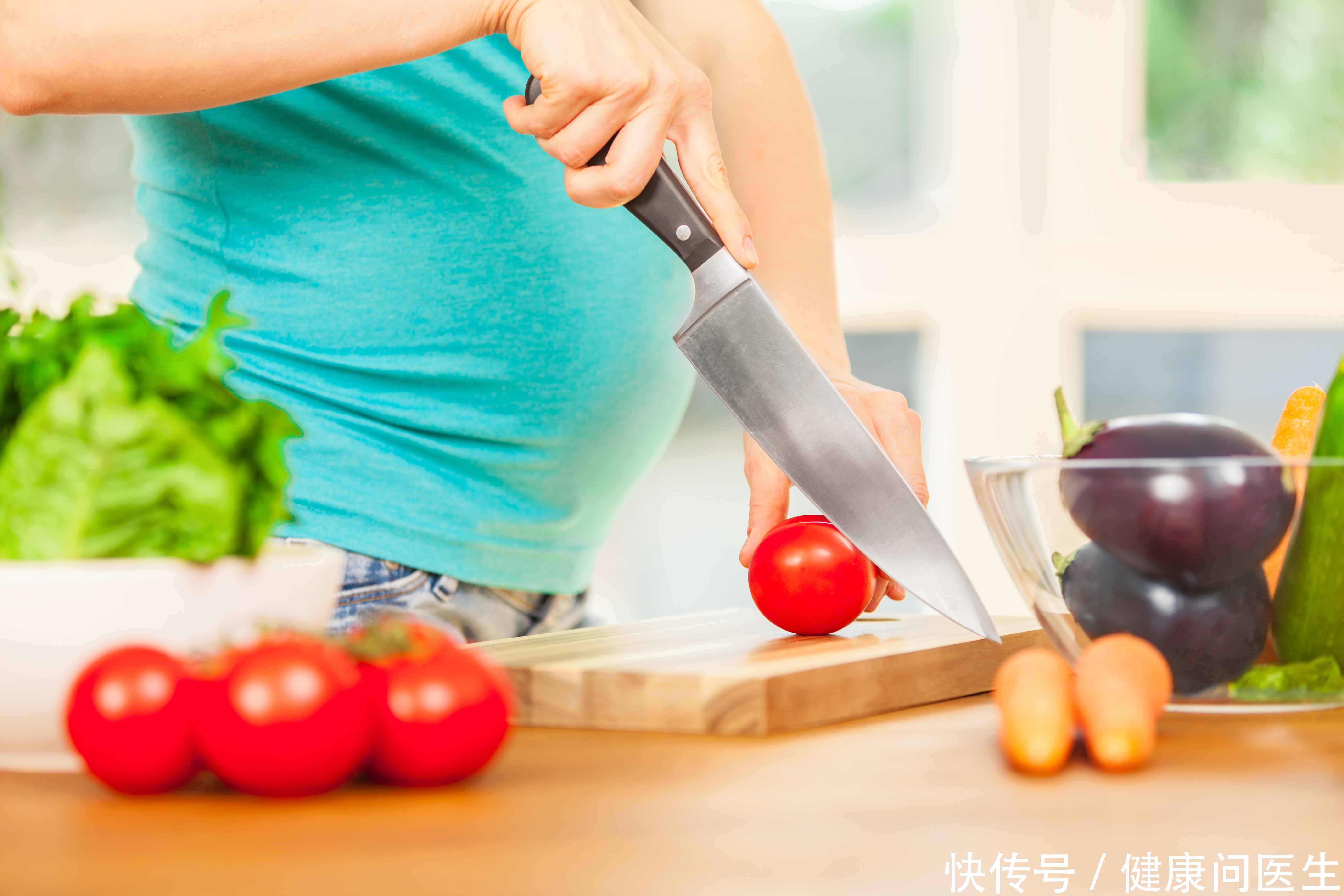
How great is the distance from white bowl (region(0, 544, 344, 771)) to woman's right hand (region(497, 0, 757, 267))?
17.4 inches

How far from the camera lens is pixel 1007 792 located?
570 mm

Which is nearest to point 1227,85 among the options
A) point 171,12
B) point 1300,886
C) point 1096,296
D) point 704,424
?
point 1096,296

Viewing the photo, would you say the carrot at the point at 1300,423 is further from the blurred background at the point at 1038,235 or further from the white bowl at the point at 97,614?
the blurred background at the point at 1038,235

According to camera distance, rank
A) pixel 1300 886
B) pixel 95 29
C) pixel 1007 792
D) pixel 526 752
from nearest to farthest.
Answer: pixel 1300 886, pixel 1007 792, pixel 526 752, pixel 95 29

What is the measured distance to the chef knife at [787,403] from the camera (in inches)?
37.3

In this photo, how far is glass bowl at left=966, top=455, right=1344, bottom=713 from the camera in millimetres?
661

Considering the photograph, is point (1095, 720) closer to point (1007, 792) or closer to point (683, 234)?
point (1007, 792)

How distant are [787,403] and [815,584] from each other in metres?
0.14

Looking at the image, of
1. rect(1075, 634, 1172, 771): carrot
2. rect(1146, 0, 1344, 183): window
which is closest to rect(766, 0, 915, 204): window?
rect(1146, 0, 1344, 183): window

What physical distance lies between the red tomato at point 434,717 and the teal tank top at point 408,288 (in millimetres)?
605

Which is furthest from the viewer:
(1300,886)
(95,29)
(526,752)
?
(95,29)

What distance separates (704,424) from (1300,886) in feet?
7.51

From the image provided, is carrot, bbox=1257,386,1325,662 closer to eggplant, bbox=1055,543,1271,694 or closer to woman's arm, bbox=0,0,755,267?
eggplant, bbox=1055,543,1271,694

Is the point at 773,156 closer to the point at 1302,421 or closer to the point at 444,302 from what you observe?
the point at 444,302
